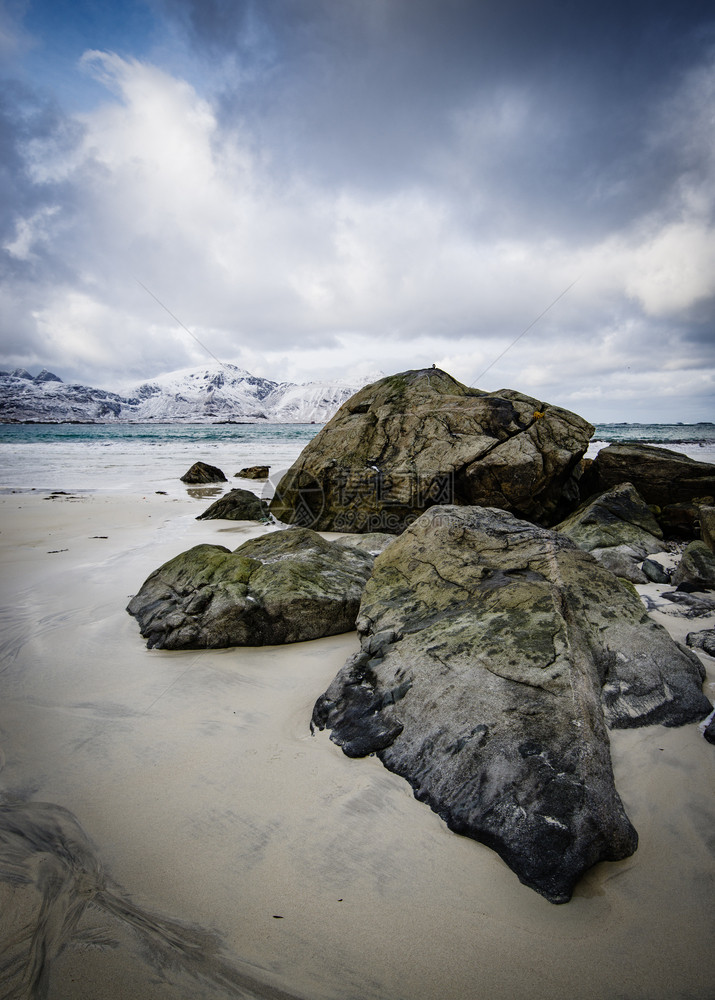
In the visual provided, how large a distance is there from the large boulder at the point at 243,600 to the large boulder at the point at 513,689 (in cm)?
46

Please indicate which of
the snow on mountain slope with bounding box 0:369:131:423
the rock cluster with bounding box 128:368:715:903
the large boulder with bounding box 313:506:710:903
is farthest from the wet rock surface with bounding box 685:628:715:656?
the snow on mountain slope with bounding box 0:369:131:423

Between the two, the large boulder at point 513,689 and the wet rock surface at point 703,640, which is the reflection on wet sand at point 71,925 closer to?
the large boulder at point 513,689

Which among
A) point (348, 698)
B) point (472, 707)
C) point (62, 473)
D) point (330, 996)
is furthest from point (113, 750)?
point (62, 473)

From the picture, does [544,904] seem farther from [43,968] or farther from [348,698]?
[43,968]

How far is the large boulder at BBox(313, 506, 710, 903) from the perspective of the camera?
1.87 m

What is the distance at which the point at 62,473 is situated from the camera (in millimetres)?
17375

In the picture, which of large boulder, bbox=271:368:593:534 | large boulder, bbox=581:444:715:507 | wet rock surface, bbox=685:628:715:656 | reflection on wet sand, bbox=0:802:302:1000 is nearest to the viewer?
reflection on wet sand, bbox=0:802:302:1000

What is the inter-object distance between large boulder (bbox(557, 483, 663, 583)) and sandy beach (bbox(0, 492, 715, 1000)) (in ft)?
8.89

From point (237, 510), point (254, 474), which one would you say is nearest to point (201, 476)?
point (254, 474)

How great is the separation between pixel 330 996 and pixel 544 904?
2.57ft

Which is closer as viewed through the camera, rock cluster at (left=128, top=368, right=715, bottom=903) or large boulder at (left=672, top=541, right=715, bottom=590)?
rock cluster at (left=128, top=368, right=715, bottom=903)

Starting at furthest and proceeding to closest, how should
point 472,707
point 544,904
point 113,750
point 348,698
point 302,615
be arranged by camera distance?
point 302,615 < point 348,698 < point 113,750 < point 472,707 < point 544,904

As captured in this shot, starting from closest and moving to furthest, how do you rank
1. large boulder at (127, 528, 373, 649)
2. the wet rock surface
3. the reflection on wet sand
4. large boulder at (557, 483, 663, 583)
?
1. the reflection on wet sand
2. the wet rock surface
3. large boulder at (127, 528, 373, 649)
4. large boulder at (557, 483, 663, 583)

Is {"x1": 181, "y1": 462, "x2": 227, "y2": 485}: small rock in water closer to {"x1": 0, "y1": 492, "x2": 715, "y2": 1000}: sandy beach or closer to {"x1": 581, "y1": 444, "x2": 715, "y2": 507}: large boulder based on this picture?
{"x1": 581, "y1": 444, "x2": 715, "y2": 507}: large boulder
